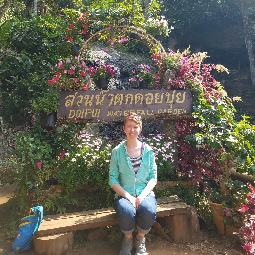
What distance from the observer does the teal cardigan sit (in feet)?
9.17

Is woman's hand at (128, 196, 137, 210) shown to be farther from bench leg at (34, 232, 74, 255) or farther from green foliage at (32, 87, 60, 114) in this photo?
green foliage at (32, 87, 60, 114)

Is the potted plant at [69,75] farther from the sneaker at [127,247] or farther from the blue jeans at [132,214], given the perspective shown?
the sneaker at [127,247]

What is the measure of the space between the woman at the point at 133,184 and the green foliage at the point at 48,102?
1643 millimetres

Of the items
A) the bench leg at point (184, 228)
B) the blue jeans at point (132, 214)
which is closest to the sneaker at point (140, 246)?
the blue jeans at point (132, 214)

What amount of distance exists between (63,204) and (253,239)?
99.4 inches

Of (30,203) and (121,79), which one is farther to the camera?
(121,79)

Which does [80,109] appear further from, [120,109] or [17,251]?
[17,251]

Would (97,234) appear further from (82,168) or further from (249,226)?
(249,226)

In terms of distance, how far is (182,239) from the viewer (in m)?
3.25

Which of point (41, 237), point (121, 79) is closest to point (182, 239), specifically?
point (41, 237)

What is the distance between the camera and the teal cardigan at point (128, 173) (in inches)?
110

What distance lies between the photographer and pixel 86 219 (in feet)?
9.45

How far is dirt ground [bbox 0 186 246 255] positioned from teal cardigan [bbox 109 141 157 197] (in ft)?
2.85

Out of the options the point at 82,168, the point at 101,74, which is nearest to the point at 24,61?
the point at 101,74
